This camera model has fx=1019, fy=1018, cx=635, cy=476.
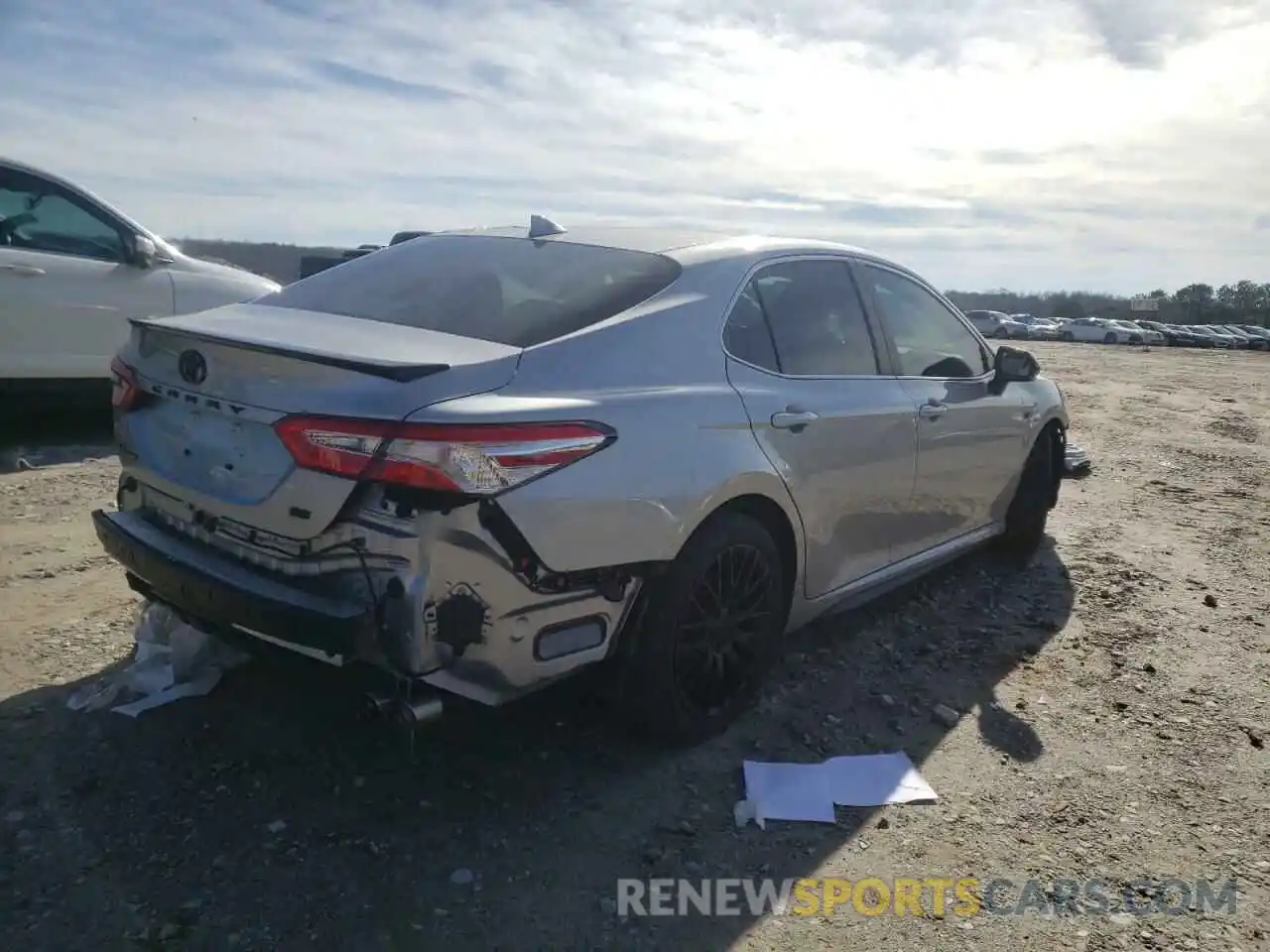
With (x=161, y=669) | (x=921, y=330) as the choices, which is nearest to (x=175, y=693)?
(x=161, y=669)

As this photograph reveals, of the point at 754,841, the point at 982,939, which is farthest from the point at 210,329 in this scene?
the point at 982,939

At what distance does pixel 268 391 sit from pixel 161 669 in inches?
53.9

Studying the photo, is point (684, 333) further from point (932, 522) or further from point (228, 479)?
point (932, 522)

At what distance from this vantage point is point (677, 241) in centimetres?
365

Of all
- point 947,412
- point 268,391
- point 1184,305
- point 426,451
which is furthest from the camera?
point 1184,305

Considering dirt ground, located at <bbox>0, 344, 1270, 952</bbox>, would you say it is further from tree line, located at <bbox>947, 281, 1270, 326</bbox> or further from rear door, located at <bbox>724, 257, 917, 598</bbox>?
tree line, located at <bbox>947, 281, 1270, 326</bbox>

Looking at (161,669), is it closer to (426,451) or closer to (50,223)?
(426,451)

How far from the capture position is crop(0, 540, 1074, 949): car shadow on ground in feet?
8.09

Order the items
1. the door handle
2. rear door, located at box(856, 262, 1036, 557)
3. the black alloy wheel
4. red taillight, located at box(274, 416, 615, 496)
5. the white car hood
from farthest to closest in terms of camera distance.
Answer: the white car hood < rear door, located at box(856, 262, 1036, 557) < the door handle < the black alloy wheel < red taillight, located at box(274, 416, 615, 496)

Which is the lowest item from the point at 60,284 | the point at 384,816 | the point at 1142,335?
the point at 1142,335

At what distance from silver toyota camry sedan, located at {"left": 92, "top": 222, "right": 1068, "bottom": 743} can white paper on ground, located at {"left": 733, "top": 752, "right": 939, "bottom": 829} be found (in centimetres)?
27

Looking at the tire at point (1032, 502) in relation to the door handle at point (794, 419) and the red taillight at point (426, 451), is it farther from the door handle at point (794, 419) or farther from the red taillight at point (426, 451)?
the red taillight at point (426, 451)

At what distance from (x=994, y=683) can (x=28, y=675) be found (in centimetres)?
360

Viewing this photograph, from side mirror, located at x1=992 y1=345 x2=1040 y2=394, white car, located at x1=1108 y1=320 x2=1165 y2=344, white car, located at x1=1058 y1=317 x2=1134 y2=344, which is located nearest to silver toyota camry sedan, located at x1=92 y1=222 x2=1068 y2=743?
side mirror, located at x1=992 y1=345 x2=1040 y2=394
